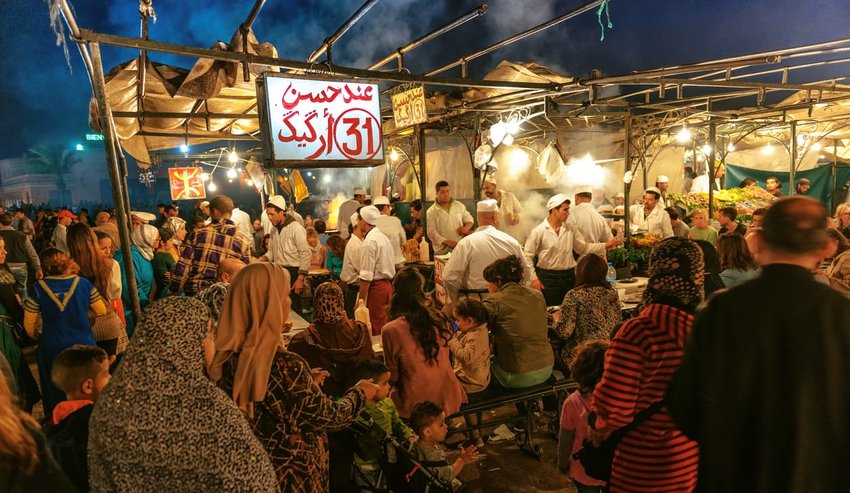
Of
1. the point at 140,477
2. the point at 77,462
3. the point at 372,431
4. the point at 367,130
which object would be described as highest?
the point at 367,130

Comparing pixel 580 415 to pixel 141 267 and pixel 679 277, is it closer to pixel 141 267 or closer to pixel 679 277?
pixel 679 277

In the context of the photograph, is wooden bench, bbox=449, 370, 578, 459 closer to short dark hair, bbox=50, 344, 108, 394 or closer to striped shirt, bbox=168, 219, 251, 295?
short dark hair, bbox=50, 344, 108, 394

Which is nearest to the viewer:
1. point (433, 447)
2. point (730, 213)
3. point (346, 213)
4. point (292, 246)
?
point (433, 447)

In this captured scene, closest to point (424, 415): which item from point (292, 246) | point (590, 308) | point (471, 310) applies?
point (471, 310)

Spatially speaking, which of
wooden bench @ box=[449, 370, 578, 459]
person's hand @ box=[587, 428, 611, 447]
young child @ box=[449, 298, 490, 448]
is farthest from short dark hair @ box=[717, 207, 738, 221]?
person's hand @ box=[587, 428, 611, 447]

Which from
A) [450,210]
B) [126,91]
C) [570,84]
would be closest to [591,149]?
[450,210]

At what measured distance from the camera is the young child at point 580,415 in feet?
9.62

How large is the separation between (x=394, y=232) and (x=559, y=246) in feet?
10.2

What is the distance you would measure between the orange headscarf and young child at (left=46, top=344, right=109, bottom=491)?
0.90 meters

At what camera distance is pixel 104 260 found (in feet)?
17.2

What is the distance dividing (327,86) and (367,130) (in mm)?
611

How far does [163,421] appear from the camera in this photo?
1739 mm

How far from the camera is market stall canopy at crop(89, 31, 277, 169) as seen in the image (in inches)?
196

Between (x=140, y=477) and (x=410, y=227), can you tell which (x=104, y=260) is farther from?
(x=410, y=227)
